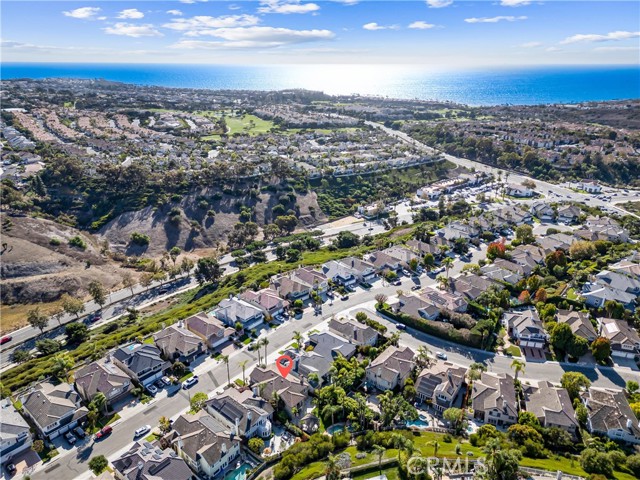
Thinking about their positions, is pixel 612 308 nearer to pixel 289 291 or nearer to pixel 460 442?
pixel 460 442

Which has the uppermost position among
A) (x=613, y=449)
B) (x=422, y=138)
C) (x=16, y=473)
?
(x=422, y=138)

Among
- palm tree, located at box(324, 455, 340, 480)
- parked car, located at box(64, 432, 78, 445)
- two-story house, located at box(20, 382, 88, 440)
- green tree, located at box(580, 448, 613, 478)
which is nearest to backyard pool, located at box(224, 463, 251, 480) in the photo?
palm tree, located at box(324, 455, 340, 480)

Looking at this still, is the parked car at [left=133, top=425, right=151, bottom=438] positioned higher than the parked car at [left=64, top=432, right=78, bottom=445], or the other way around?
the parked car at [left=133, top=425, right=151, bottom=438]

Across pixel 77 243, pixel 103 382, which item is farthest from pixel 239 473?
pixel 77 243

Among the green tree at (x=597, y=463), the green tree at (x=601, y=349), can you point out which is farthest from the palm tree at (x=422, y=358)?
the green tree at (x=601, y=349)

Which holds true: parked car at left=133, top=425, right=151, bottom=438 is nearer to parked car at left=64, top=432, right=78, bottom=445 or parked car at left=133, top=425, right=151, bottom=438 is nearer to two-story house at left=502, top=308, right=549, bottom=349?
parked car at left=64, top=432, right=78, bottom=445

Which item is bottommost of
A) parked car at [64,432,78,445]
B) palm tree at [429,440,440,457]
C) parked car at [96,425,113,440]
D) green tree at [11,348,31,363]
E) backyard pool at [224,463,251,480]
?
green tree at [11,348,31,363]

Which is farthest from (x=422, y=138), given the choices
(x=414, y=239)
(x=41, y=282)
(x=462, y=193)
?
(x=41, y=282)
